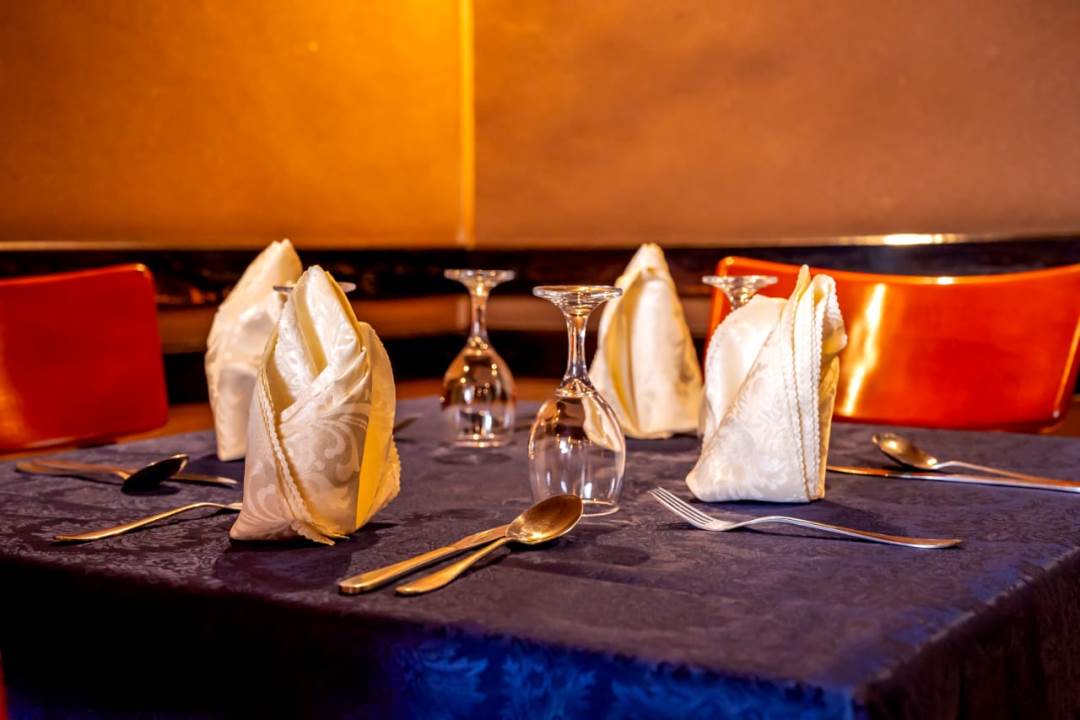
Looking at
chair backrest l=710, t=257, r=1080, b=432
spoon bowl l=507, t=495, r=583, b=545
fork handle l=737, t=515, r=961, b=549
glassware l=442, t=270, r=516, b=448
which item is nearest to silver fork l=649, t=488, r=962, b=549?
fork handle l=737, t=515, r=961, b=549

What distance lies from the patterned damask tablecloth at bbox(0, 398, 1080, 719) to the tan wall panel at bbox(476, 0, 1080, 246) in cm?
212

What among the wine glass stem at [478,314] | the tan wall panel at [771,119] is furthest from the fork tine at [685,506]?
the tan wall panel at [771,119]

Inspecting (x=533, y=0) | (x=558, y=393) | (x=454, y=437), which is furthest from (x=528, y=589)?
(x=533, y=0)

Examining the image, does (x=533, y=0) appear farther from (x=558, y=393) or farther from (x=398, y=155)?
(x=558, y=393)

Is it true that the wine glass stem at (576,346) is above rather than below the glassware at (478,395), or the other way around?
above

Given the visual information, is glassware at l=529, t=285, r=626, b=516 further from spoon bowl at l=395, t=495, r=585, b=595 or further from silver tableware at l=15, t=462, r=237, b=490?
silver tableware at l=15, t=462, r=237, b=490

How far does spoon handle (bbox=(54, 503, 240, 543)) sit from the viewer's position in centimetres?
89

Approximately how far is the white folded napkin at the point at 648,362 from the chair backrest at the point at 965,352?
0.54 meters

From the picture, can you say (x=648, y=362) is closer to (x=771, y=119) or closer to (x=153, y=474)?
(x=153, y=474)

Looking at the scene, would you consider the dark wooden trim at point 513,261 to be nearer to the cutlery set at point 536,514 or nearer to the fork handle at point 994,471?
the cutlery set at point 536,514

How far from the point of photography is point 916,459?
4.05 ft

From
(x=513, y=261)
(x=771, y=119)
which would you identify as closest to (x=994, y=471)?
(x=771, y=119)

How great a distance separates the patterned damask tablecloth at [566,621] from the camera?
60 centimetres

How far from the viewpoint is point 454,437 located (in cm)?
141
